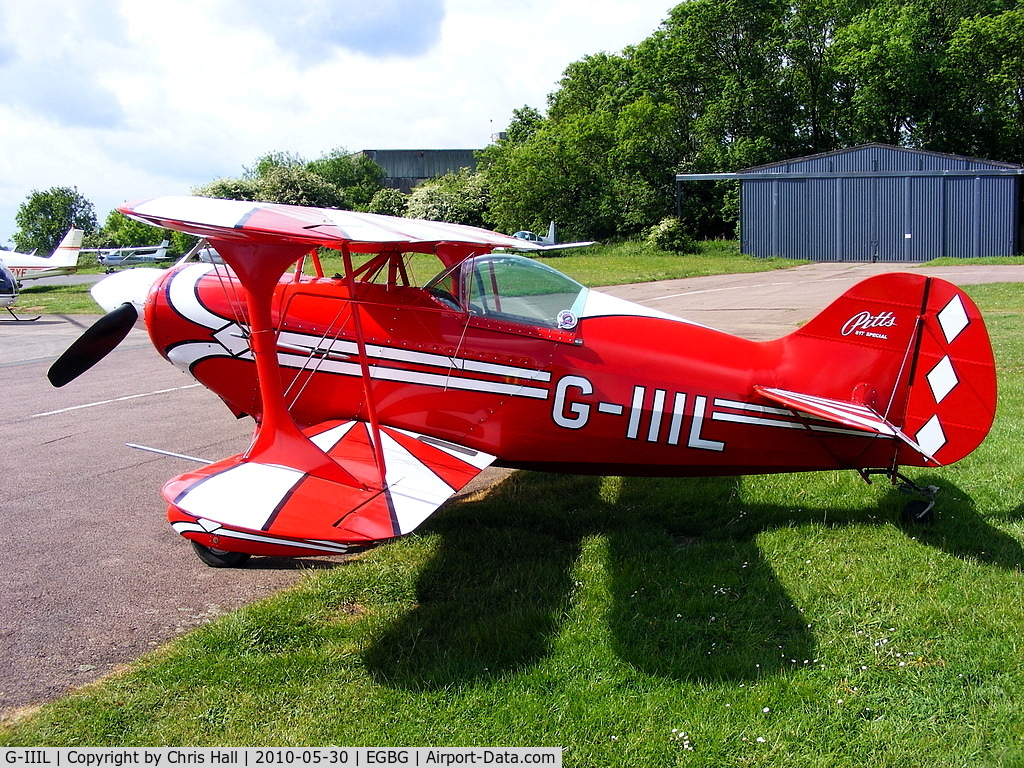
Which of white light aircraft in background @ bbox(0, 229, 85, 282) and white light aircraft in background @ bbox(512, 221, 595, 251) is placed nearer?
white light aircraft in background @ bbox(512, 221, 595, 251)

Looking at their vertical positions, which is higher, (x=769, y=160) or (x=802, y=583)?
(x=769, y=160)

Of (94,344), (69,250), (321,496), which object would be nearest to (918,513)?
(321,496)

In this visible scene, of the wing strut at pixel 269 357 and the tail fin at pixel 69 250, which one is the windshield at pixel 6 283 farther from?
the wing strut at pixel 269 357

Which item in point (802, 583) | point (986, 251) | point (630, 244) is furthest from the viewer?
point (630, 244)

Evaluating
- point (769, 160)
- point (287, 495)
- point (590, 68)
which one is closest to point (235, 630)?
point (287, 495)

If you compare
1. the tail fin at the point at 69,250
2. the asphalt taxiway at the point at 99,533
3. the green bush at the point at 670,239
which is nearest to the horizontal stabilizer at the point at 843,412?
the asphalt taxiway at the point at 99,533

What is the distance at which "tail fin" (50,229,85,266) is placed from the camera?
97.8 feet

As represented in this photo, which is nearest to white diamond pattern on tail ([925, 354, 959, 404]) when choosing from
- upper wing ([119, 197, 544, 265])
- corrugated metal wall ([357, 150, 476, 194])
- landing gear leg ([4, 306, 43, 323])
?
upper wing ([119, 197, 544, 265])

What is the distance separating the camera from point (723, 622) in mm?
4180

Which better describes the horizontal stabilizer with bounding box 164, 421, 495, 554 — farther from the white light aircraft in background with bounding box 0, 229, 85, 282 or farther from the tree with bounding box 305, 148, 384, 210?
the tree with bounding box 305, 148, 384, 210

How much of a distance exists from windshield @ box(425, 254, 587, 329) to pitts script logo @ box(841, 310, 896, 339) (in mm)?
1772

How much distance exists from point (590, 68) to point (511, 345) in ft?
172

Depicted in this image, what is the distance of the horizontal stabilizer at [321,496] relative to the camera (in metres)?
3.93

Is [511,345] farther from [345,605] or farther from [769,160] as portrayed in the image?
[769,160]
